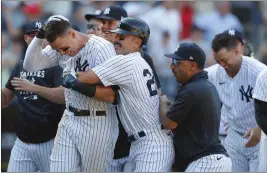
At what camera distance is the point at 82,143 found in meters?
7.29

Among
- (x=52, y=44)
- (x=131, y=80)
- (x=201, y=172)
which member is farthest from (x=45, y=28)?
(x=201, y=172)

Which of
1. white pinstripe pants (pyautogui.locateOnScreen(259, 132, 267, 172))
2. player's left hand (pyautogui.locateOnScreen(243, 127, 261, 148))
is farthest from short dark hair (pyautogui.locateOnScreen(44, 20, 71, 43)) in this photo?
white pinstripe pants (pyautogui.locateOnScreen(259, 132, 267, 172))

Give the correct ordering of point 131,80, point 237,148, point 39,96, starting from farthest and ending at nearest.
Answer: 1. point 237,148
2. point 39,96
3. point 131,80

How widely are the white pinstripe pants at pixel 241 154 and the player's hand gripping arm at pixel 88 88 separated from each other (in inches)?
96.9

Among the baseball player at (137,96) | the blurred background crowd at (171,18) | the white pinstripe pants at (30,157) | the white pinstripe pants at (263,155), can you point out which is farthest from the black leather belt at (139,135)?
the blurred background crowd at (171,18)

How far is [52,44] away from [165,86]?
574 cm

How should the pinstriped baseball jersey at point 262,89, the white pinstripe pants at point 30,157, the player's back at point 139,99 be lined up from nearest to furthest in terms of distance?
1. the player's back at point 139,99
2. the pinstriped baseball jersey at point 262,89
3. the white pinstripe pants at point 30,157

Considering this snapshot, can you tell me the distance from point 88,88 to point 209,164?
1.34 meters

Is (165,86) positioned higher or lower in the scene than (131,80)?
lower

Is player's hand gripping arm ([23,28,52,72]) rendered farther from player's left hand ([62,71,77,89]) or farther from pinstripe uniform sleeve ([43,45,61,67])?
player's left hand ([62,71,77,89])

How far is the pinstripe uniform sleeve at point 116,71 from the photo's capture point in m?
6.98

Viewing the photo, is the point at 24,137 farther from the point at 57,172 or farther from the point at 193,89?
the point at 193,89

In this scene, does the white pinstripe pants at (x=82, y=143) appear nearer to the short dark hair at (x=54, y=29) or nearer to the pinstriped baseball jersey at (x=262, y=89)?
the short dark hair at (x=54, y=29)

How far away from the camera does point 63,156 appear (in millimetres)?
7285
